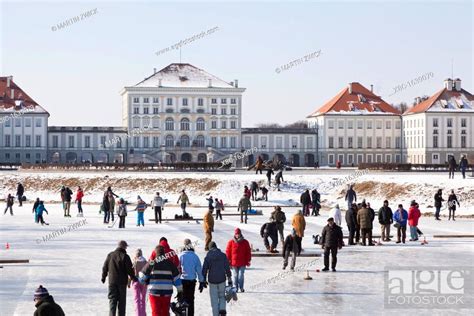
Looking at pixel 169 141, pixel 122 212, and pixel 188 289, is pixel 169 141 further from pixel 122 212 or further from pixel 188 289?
pixel 188 289

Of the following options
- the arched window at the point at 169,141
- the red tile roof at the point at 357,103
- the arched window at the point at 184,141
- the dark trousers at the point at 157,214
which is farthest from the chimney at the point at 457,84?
the dark trousers at the point at 157,214

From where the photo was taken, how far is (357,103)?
350ft

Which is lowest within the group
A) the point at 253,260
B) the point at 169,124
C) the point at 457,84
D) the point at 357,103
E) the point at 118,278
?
the point at 253,260

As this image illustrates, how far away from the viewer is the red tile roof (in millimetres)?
105750

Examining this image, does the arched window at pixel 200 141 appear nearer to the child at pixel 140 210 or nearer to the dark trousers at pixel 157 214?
the dark trousers at pixel 157 214

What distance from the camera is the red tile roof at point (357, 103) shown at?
106 m

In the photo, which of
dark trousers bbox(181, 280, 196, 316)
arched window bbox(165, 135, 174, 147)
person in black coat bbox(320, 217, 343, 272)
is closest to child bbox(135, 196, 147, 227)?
person in black coat bbox(320, 217, 343, 272)

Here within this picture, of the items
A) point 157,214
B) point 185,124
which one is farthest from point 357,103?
point 157,214

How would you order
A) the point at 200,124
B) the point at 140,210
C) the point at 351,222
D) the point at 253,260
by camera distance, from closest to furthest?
the point at 253,260 < the point at 351,222 < the point at 140,210 < the point at 200,124

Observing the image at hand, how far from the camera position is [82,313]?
1379cm

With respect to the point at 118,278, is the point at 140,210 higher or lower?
higher

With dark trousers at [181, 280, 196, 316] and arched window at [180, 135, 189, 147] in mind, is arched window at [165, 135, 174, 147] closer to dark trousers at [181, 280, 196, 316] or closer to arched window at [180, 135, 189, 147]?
arched window at [180, 135, 189, 147]

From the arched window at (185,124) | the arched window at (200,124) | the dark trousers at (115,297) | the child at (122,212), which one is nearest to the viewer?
the dark trousers at (115,297)

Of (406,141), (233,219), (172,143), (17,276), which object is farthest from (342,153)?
(17,276)
